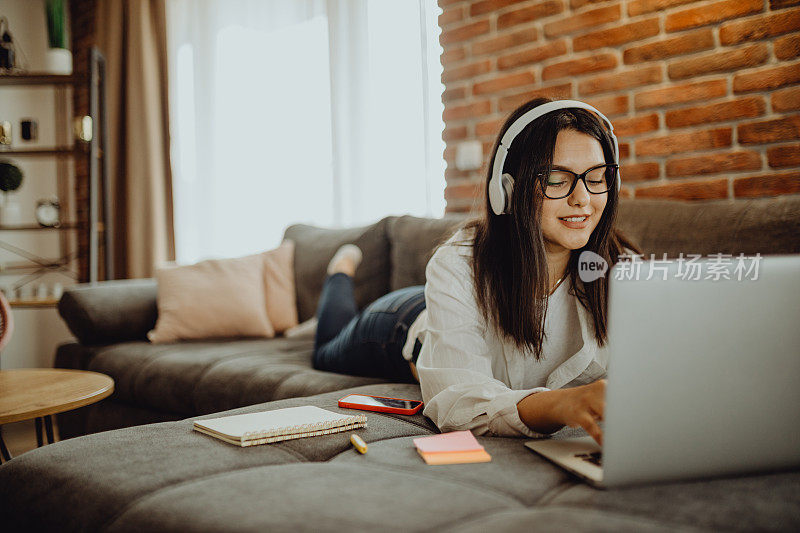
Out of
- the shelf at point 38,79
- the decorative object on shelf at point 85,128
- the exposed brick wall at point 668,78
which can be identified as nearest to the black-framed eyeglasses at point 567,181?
the exposed brick wall at point 668,78

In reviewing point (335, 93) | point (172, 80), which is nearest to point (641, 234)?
point (335, 93)

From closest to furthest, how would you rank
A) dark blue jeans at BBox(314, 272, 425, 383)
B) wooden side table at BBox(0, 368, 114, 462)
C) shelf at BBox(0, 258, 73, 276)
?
wooden side table at BBox(0, 368, 114, 462) < dark blue jeans at BBox(314, 272, 425, 383) < shelf at BBox(0, 258, 73, 276)

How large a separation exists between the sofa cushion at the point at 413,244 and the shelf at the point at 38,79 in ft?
7.32

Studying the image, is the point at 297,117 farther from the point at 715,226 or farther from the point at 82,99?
the point at 715,226

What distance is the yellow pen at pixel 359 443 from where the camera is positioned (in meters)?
1.06

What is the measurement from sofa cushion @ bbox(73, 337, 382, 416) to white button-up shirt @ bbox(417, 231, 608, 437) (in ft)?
1.94

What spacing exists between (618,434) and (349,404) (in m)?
0.70

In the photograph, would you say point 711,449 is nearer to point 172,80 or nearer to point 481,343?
point 481,343

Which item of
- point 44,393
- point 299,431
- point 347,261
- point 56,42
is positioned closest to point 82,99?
point 56,42

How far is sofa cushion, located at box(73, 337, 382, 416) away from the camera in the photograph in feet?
6.18

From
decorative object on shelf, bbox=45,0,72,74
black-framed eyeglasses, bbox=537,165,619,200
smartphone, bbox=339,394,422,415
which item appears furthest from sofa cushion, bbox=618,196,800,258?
decorative object on shelf, bbox=45,0,72,74

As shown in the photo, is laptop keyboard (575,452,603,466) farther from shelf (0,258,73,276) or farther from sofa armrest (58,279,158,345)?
shelf (0,258,73,276)

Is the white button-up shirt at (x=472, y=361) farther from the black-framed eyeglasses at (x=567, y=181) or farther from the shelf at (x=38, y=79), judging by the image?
the shelf at (x=38, y=79)

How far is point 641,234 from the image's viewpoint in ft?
Result: 5.95
